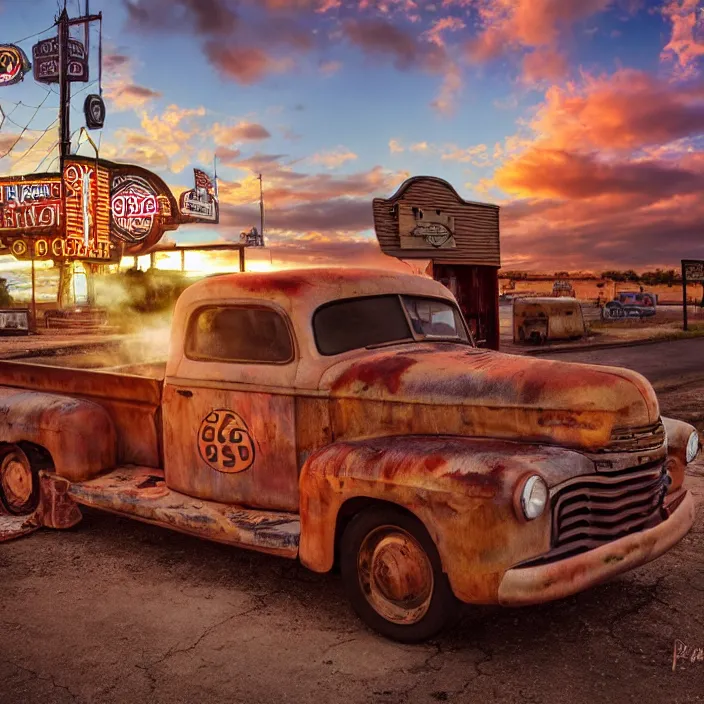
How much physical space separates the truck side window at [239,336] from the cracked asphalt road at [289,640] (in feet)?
4.39

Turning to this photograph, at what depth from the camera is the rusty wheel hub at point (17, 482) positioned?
17.4 ft

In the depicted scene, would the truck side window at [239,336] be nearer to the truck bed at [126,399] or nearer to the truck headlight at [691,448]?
the truck bed at [126,399]

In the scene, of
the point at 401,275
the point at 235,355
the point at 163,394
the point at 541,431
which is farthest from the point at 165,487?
the point at 541,431

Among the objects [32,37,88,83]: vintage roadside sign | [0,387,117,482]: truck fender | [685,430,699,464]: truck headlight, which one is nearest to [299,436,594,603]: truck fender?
[685,430,699,464]: truck headlight

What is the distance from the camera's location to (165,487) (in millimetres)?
4613

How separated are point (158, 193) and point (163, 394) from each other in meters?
37.6

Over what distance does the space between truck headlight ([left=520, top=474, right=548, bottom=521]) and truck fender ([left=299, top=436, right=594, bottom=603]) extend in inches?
1.3

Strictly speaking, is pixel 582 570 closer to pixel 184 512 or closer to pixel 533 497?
pixel 533 497

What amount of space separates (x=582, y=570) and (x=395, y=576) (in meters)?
0.85

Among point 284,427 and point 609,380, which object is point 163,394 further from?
point 609,380

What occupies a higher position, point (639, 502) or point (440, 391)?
point (440, 391)

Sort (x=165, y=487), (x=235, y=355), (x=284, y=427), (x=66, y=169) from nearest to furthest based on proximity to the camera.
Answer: (x=284, y=427)
(x=235, y=355)
(x=165, y=487)
(x=66, y=169)

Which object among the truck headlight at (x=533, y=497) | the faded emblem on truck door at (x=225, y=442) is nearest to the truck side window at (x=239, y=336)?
the faded emblem on truck door at (x=225, y=442)

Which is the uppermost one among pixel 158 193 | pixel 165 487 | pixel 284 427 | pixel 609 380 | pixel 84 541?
pixel 158 193
